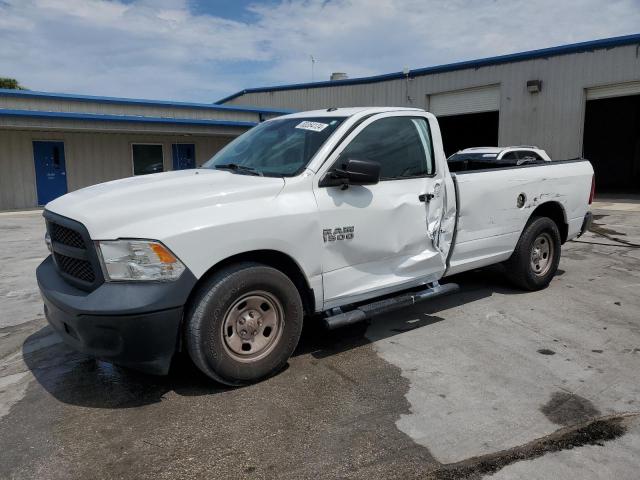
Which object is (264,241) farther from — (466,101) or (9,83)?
(9,83)

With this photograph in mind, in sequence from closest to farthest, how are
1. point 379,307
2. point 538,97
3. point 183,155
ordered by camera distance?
point 379,307
point 538,97
point 183,155

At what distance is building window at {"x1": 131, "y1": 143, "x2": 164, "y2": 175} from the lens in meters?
20.3

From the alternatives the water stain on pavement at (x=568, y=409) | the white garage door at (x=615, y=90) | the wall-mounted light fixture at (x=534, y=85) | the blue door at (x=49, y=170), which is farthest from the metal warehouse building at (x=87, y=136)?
the water stain on pavement at (x=568, y=409)

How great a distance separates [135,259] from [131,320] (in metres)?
0.37

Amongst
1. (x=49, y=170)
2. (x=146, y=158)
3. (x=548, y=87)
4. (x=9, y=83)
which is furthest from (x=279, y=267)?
(x=9, y=83)

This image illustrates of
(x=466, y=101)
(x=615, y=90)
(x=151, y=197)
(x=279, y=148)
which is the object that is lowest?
(x=151, y=197)

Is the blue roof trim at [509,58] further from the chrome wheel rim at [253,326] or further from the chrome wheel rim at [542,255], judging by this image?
the chrome wheel rim at [253,326]

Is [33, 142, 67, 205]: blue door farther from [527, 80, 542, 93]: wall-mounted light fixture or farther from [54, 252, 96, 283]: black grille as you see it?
[527, 80, 542, 93]: wall-mounted light fixture

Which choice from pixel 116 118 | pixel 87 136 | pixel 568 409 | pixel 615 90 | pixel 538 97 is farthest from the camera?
pixel 87 136

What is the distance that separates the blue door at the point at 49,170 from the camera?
18.2m

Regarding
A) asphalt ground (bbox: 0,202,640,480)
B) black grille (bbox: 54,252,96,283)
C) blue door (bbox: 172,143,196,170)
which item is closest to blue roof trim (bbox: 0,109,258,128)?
blue door (bbox: 172,143,196,170)

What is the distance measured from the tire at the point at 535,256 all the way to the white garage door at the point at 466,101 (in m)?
14.4

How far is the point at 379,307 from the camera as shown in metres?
4.20

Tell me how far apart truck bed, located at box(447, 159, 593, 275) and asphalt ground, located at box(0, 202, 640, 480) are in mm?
689
